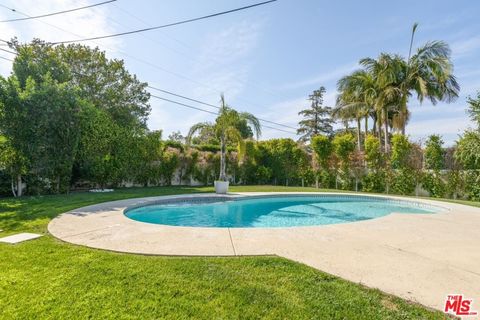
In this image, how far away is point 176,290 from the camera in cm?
279

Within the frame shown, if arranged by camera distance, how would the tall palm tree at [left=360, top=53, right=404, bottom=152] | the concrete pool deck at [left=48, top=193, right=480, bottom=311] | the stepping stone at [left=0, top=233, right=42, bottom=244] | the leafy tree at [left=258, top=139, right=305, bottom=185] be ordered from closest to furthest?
1. the concrete pool deck at [left=48, top=193, right=480, bottom=311]
2. the stepping stone at [left=0, top=233, right=42, bottom=244]
3. the tall palm tree at [left=360, top=53, right=404, bottom=152]
4. the leafy tree at [left=258, top=139, right=305, bottom=185]

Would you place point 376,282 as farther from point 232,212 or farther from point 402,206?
point 402,206

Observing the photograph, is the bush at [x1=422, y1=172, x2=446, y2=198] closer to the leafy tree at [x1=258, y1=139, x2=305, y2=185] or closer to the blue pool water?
the blue pool water

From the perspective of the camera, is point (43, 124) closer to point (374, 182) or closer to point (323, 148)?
point (323, 148)

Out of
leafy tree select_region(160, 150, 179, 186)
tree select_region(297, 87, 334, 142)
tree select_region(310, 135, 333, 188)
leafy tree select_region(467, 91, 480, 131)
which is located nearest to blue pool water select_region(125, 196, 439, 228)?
tree select_region(310, 135, 333, 188)

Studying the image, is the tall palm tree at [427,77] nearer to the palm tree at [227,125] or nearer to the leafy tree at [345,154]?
the leafy tree at [345,154]

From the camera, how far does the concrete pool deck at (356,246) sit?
9.96 ft

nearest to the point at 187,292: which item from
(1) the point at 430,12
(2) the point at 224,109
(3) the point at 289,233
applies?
(3) the point at 289,233

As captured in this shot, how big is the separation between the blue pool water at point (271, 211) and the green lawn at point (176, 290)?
12.3ft

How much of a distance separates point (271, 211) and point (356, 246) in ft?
17.8

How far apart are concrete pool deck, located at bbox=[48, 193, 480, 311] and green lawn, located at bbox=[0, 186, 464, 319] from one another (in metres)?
0.33

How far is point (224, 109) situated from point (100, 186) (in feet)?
25.2

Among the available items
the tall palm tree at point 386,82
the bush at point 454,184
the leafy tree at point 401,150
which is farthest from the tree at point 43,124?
the tall palm tree at point 386,82

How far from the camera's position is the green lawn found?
243 centimetres
